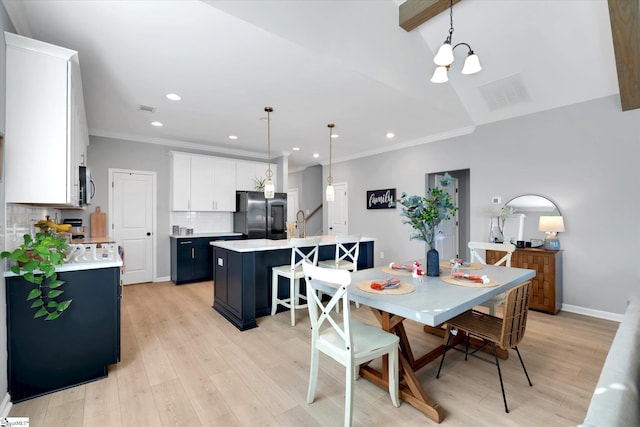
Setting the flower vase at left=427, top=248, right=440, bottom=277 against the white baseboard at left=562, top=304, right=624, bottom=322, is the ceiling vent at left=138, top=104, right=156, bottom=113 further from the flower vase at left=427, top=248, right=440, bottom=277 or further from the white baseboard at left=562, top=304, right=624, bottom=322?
the white baseboard at left=562, top=304, right=624, bottom=322

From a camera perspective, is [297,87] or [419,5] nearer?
[419,5]

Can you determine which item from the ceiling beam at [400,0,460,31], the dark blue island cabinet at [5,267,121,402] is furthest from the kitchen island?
the ceiling beam at [400,0,460,31]

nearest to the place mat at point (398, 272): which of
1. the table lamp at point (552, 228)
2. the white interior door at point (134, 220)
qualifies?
the table lamp at point (552, 228)

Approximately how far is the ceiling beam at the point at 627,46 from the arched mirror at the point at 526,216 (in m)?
1.35

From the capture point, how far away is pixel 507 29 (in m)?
3.24

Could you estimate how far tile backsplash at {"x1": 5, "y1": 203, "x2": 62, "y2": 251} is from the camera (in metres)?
2.04

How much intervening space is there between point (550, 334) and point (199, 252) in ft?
17.3

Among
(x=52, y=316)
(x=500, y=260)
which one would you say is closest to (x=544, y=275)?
(x=500, y=260)

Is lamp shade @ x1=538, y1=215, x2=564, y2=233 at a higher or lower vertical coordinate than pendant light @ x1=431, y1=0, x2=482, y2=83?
lower

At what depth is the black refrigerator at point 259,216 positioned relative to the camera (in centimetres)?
578

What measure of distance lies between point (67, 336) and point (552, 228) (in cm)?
521

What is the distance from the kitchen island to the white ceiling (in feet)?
6.03

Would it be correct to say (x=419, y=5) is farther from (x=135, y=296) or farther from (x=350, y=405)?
(x=135, y=296)

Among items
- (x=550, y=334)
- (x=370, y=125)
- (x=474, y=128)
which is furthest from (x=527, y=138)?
(x=550, y=334)
